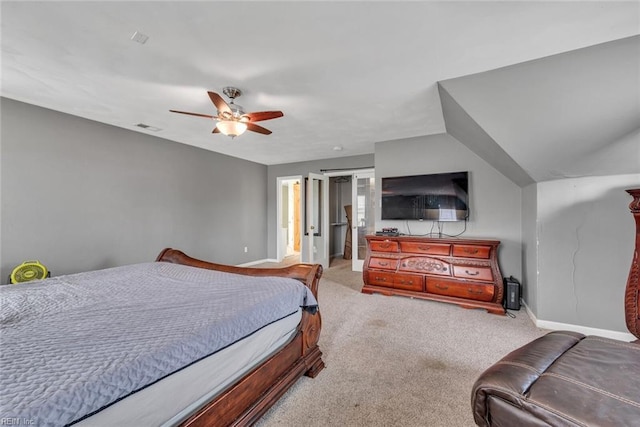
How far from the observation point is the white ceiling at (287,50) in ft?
5.40

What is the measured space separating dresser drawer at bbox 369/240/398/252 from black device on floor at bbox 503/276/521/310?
4.73 feet

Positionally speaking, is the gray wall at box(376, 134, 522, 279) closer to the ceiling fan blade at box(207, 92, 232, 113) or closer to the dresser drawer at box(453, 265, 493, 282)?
the dresser drawer at box(453, 265, 493, 282)

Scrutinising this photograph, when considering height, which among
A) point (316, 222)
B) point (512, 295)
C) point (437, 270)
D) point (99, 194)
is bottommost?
point (512, 295)

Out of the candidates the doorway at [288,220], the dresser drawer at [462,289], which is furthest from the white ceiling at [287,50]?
A: the doorway at [288,220]

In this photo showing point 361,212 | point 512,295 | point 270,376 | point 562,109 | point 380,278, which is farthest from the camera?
point 361,212

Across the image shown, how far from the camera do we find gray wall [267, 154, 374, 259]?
223 inches

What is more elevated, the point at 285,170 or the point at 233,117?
the point at 285,170

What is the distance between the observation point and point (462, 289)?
3463 mm

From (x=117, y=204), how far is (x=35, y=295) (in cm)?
253

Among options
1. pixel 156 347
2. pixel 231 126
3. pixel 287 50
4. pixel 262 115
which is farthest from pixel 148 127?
pixel 156 347

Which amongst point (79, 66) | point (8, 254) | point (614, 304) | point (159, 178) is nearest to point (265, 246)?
point (159, 178)

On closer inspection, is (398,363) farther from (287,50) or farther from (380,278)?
(287,50)

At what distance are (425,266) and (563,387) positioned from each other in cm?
282

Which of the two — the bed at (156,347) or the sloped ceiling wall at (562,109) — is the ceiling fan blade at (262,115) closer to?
the bed at (156,347)
